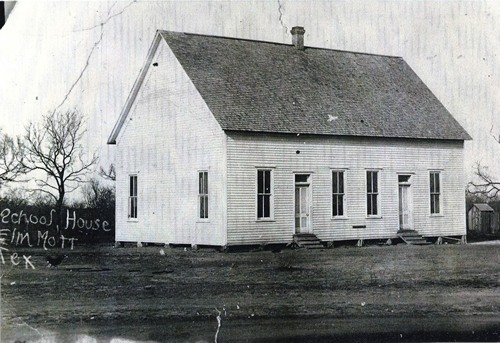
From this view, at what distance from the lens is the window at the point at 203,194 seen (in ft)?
72.4

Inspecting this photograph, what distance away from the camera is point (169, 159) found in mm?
23703

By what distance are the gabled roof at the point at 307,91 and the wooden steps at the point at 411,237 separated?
366 centimetres

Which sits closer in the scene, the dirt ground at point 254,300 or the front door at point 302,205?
the dirt ground at point 254,300

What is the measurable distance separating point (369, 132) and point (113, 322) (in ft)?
53.0

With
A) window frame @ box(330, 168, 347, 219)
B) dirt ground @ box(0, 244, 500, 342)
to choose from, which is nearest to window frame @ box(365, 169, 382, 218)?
window frame @ box(330, 168, 347, 219)

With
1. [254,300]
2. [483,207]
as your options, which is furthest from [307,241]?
[254,300]

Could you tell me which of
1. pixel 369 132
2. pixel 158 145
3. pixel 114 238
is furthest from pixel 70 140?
pixel 369 132

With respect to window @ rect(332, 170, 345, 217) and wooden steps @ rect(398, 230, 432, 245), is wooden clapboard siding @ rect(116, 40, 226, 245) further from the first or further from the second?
wooden steps @ rect(398, 230, 432, 245)

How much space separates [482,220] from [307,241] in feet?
32.6

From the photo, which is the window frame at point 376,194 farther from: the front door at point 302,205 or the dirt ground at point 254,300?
the dirt ground at point 254,300

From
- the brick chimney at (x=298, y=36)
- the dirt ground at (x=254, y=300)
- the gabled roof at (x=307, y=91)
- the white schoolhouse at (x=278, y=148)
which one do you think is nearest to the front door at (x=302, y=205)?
the white schoolhouse at (x=278, y=148)

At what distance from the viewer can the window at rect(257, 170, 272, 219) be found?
21.9 m

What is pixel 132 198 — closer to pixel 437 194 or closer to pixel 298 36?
pixel 298 36

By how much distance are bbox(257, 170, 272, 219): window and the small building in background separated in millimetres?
10237
